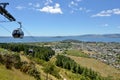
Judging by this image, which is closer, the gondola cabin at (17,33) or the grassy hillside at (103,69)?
the gondola cabin at (17,33)

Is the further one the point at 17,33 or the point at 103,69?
the point at 103,69

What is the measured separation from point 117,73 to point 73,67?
154 feet

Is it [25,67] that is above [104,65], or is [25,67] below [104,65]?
above

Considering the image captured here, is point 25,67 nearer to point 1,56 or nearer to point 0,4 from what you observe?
point 1,56

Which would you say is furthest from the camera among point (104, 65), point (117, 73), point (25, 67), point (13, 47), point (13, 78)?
point (104, 65)

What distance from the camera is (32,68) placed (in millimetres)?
46688

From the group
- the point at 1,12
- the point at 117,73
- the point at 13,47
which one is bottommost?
the point at 117,73

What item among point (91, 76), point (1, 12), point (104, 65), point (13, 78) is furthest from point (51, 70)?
point (104, 65)

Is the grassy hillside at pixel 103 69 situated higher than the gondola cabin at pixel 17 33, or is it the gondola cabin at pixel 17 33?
the gondola cabin at pixel 17 33

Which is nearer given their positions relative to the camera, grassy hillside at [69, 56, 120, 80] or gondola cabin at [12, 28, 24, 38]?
gondola cabin at [12, 28, 24, 38]

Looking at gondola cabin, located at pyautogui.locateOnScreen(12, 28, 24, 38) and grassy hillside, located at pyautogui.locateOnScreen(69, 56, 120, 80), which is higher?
gondola cabin, located at pyautogui.locateOnScreen(12, 28, 24, 38)

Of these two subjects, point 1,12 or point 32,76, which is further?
point 32,76

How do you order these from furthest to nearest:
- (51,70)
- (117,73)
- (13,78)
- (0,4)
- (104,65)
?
(104,65)
(117,73)
(51,70)
(13,78)
(0,4)

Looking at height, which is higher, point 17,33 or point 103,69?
point 17,33
